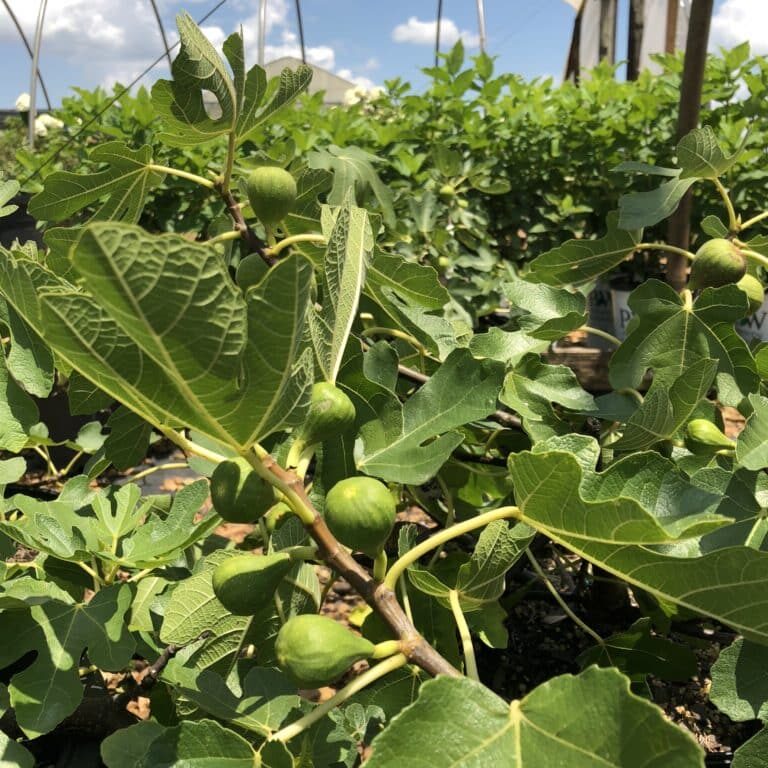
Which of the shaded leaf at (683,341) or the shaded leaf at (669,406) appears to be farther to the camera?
the shaded leaf at (683,341)

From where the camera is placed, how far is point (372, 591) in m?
0.55

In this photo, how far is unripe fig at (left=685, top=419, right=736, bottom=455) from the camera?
33.7 inches

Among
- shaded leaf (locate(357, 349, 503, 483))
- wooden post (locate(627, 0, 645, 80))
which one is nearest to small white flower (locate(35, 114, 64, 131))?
wooden post (locate(627, 0, 645, 80))

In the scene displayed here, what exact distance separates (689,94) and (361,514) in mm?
1168

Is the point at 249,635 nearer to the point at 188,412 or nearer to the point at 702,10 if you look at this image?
the point at 188,412

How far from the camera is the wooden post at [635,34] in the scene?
4.98 m

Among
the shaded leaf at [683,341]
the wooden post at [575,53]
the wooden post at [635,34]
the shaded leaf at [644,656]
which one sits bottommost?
the shaded leaf at [644,656]

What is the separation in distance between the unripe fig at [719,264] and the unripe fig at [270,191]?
23.5 inches

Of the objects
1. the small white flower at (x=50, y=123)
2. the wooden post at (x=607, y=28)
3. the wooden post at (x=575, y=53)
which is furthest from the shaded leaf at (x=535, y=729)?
the wooden post at (x=575, y=53)

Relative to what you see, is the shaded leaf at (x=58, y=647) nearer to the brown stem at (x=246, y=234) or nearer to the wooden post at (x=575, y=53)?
the brown stem at (x=246, y=234)

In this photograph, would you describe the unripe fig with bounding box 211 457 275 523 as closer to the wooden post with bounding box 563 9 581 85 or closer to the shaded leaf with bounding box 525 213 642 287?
the shaded leaf with bounding box 525 213 642 287

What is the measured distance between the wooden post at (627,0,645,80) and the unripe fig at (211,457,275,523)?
5.26 meters

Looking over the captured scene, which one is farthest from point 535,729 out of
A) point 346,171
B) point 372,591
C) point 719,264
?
point 346,171

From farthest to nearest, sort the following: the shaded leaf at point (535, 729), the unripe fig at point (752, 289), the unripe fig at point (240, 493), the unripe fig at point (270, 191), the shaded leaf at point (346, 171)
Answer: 1. the shaded leaf at point (346, 171)
2. the unripe fig at point (752, 289)
3. the unripe fig at point (270, 191)
4. the unripe fig at point (240, 493)
5. the shaded leaf at point (535, 729)
